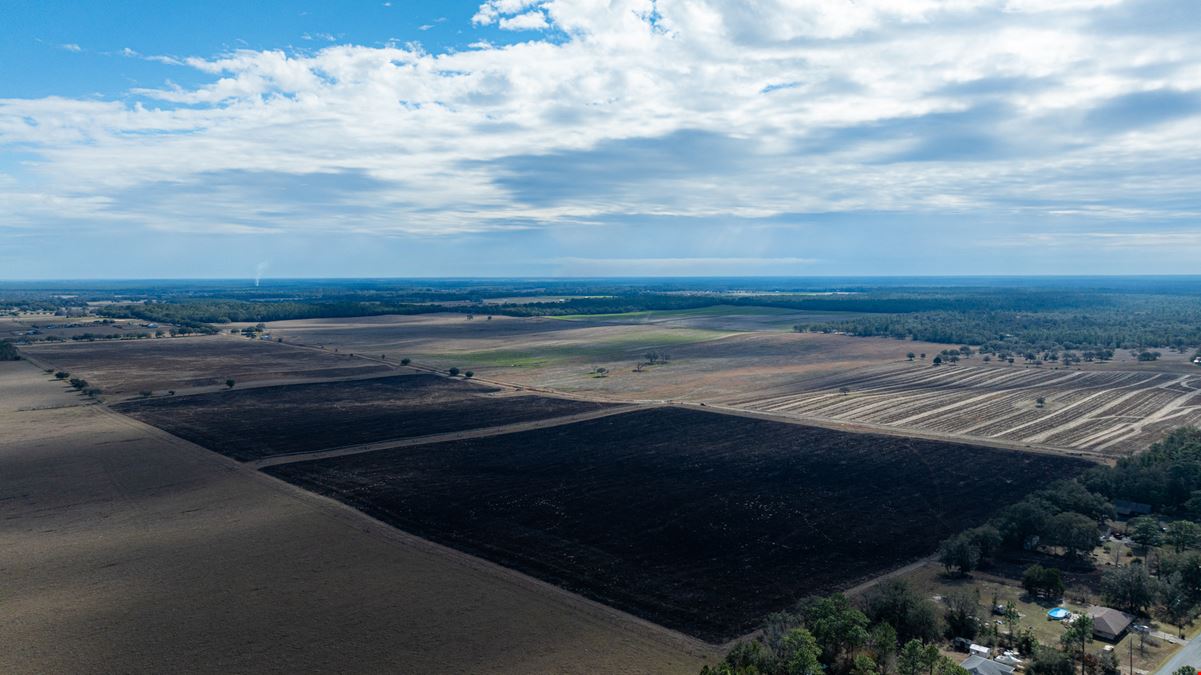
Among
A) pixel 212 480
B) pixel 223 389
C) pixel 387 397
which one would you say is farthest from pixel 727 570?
pixel 223 389

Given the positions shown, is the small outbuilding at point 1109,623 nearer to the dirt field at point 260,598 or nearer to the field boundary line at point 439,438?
the dirt field at point 260,598

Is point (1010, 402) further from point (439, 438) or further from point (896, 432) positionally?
point (439, 438)

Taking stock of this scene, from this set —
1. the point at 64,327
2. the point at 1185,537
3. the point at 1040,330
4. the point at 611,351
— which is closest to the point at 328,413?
the point at 611,351

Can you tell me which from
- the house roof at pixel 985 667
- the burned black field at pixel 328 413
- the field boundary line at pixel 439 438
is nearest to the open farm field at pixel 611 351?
the field boundary line at pixel 439 438

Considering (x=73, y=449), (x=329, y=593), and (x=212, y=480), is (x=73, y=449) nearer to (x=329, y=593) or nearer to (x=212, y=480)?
(x=212, y=480)

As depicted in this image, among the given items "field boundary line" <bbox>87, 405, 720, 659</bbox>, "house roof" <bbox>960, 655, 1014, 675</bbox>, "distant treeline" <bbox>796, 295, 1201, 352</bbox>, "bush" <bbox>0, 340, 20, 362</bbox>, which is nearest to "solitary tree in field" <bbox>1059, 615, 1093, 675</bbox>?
"house roof" <bbox>960, 655, 1014, 675</bbox>

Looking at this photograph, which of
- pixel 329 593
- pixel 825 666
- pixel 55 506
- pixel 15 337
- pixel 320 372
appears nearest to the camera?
pixel 825 666
